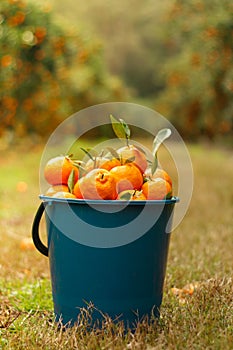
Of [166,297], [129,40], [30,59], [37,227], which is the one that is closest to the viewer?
[37,227]

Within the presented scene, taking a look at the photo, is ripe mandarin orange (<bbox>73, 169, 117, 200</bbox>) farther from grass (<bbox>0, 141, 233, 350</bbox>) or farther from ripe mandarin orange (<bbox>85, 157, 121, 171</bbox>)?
grass (<bbox>0, 141, 233, 350</bbox>)

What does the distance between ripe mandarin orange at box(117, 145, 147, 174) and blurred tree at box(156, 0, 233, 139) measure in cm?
588

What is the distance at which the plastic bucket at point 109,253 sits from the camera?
224 cm

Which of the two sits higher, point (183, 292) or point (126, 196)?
point (126, 196)

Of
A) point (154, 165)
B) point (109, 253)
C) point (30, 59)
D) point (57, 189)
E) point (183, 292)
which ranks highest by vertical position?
point (30, 59)

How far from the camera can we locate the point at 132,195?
89.9 inches

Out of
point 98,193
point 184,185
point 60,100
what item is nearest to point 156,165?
point 98,193

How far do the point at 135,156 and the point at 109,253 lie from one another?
0.46 meters

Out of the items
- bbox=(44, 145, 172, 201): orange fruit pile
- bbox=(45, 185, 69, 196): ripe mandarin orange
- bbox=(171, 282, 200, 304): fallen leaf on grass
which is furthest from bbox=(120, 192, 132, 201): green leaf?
bbox=(171, 282, 200, 304): fallen leaf on grass

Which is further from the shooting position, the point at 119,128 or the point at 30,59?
the point at 30,59

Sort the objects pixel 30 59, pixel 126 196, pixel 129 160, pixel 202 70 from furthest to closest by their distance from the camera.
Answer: pixel 202 70
pixel 30 59
pixel 129 160
pixel 126 196

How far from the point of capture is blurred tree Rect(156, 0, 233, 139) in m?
8.85

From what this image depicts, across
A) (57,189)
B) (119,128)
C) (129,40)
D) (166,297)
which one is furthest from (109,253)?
(129,40)

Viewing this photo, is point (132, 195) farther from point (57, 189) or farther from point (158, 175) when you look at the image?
point (57, 189)
